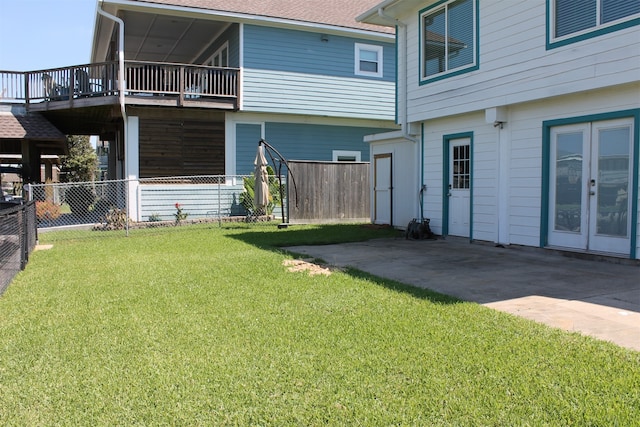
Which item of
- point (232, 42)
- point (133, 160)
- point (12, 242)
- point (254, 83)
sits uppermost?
point (232, 42)

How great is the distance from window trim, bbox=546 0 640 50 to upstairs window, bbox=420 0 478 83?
1.71m

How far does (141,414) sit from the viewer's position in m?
3.12

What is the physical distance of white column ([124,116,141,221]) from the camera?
597 inches

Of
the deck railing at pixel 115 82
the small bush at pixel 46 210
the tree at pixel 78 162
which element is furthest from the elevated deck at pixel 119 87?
the tree at pixel 78 162

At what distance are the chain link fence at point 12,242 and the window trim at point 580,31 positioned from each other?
8211 millimetres

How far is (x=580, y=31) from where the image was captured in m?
7.75

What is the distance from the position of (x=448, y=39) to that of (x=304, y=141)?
300 inches

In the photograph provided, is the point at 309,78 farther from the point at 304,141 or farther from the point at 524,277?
the point at 524,277

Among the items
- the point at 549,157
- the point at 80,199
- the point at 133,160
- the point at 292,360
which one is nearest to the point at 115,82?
the point at 133,160

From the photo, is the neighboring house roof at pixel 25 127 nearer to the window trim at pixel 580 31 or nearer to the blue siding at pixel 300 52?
the blue siding at pixel 300 52

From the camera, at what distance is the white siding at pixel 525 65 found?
7246 millimetres

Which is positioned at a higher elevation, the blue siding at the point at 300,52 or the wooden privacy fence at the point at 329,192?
the blue siding at the point at 300,52

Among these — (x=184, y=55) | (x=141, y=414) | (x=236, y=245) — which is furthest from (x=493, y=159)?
(x=184, y=55)

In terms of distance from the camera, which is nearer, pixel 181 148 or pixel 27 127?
pixel 27 127
